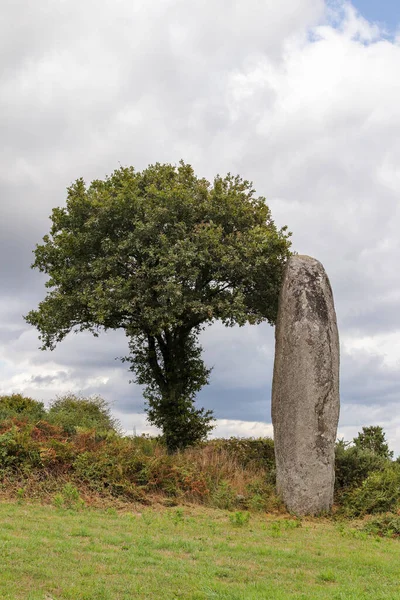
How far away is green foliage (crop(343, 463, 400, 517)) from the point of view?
722 inches

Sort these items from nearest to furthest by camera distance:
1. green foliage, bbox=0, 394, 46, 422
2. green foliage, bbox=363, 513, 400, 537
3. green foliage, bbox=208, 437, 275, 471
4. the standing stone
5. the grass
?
the grass
green foliage, bbox=363, 513, 400, 537
the standing stone
green foliage, bbox=208, 437, 275, 471
green foliage, bbox=0, 394, 46, 422

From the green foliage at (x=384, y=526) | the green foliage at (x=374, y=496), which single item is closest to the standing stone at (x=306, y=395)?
the green foliage at (x=374, y=496)

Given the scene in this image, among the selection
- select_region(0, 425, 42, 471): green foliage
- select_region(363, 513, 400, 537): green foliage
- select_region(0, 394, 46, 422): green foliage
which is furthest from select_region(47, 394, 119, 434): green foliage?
select_region(363, 513, 400, 537): green foliage

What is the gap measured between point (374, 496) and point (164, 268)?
1034cm

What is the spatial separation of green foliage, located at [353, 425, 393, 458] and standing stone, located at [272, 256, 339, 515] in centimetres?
798

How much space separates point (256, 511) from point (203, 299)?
28.8ft

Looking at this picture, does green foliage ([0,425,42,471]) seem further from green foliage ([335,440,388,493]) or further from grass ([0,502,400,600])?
green foliage ([335,440,388,493])

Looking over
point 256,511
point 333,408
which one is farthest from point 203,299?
point 256,511

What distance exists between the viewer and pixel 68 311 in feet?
81.2

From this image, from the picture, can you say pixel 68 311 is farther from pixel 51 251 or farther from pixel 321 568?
pixel 321 568

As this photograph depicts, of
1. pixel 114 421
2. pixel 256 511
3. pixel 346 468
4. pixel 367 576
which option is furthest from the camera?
pixel 114 421

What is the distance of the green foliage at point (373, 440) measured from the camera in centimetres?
2612

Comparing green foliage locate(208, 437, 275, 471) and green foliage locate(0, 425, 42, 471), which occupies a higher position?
green foliage locate(208, 437, 275, 471)

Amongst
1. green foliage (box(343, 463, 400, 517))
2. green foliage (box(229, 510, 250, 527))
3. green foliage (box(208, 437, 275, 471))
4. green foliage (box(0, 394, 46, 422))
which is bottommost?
green foliage (box(229, 510, 250, 527))
